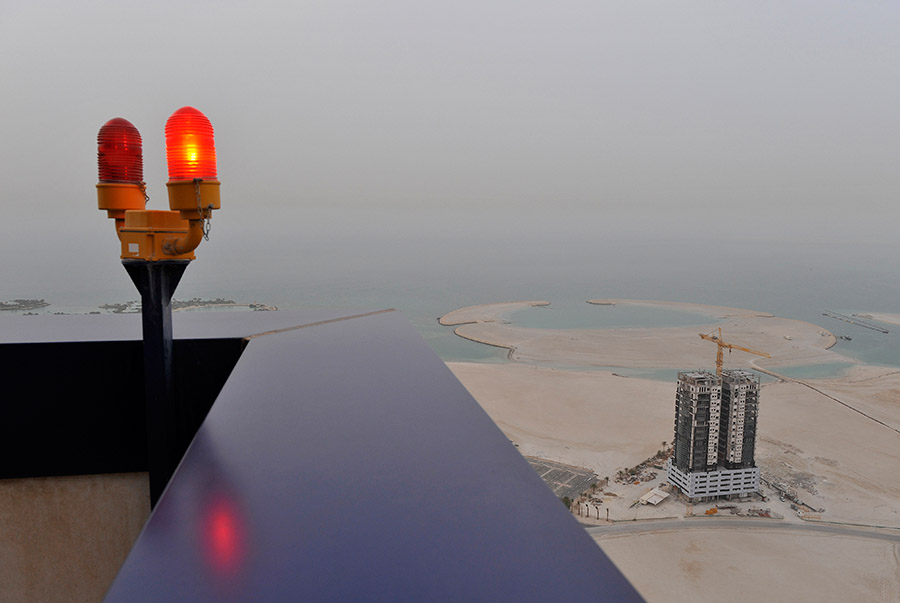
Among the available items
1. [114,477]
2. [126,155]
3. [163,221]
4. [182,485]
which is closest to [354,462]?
[182,485]

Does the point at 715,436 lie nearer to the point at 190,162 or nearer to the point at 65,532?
the point at 65,532

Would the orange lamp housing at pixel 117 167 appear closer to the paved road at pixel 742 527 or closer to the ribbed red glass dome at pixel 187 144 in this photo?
the ribbed red glass dome at pixel 187 144

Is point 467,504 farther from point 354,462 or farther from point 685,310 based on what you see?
point 685,310

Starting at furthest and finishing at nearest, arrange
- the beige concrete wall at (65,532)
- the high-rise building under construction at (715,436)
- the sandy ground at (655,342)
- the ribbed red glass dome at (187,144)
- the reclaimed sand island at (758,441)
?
the sandy ground at (655,342), the high-rise building under construction at (715,436), the reclaimed sand island at (758,441), the beige concrete wall at (65,532), the ribbed red glass dome at (187,144)

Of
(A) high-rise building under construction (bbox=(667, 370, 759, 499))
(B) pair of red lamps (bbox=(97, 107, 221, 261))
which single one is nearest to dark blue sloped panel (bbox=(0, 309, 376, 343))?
(B) pair of red lamps (bbox=(97, 107, 221, 261))

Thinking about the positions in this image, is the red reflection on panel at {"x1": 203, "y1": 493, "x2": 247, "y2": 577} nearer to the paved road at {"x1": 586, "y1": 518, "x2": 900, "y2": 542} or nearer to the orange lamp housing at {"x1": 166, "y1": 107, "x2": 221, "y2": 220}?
the orange lamp housing at {"x1": 166, "y1": 107, "x2": 221, "y2": 220}

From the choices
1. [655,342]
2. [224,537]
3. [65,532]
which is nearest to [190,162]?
[224,537]

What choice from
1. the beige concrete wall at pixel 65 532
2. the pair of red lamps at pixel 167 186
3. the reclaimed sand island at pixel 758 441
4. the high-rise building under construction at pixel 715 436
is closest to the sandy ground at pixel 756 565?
the reclaimed sand island at pixel 758 441
